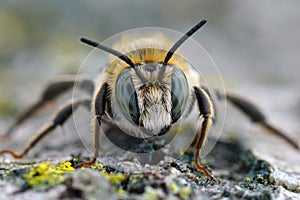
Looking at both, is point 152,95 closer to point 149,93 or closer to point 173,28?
point 149,93

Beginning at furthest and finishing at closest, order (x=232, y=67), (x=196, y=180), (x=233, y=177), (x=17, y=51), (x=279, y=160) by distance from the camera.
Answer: (x=232, y=67) → (x=17, y=51) → (x=279, y=160) → (x=233, y=177) → (x=196, y=180)

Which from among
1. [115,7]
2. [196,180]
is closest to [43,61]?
[115,7]

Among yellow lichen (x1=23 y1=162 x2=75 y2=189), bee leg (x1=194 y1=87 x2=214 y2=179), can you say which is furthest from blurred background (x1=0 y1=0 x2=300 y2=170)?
yellow lichen (x1=23 y1=162 x2=75 y2=189)

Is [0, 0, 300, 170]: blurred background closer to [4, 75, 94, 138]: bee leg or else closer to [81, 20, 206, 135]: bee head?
[4, 75, 94, 138]: bee leg

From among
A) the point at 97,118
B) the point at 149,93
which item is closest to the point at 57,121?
the point at 97,118

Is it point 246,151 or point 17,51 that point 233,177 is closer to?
point 246,151

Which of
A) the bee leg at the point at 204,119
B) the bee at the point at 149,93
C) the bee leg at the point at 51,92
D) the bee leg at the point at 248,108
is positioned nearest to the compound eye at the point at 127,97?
the bee at the point at 149,93

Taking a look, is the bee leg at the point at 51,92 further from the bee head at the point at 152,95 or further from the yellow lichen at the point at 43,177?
the yellow lichen at the point at 43,177
